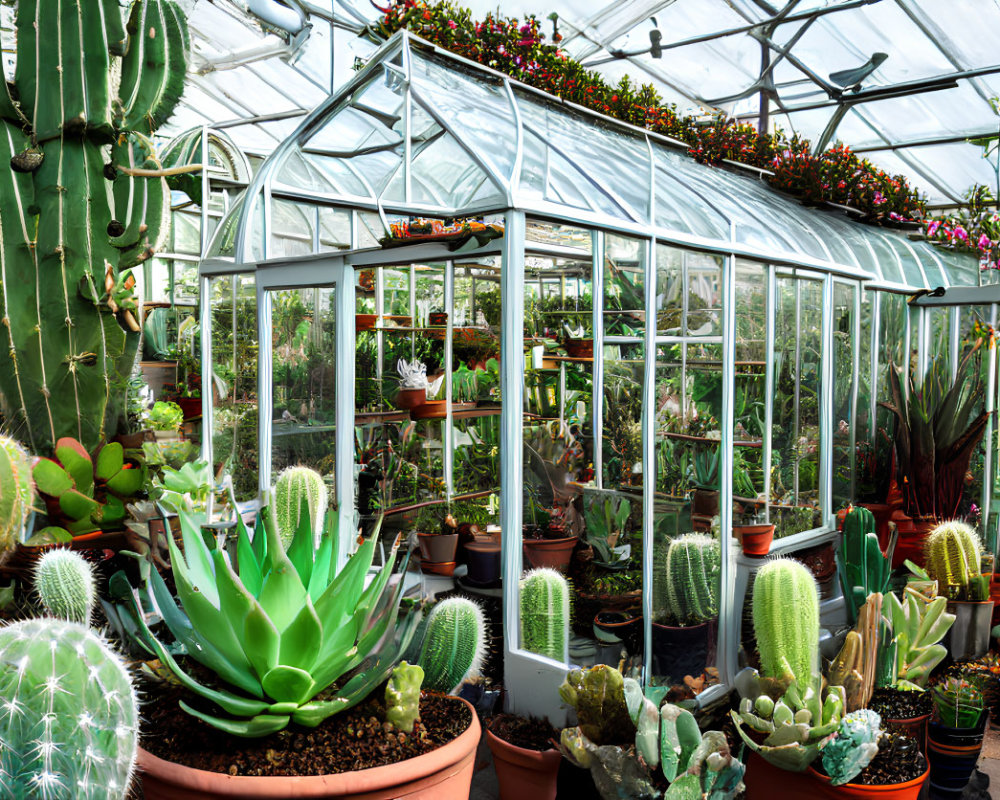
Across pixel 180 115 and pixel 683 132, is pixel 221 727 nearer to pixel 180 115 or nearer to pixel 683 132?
pixel 683 132

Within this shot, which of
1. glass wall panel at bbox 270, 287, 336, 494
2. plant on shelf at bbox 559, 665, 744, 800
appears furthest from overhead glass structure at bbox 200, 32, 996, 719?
plant on shelf at bbox 559, 665, 744, 800

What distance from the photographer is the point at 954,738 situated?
2984 millimetres

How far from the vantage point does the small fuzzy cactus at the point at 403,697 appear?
189cm

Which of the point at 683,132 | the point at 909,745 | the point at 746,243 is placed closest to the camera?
the point at 909,745

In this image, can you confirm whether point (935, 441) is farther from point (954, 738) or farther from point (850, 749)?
point (850, 749)

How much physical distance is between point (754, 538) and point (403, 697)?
2.42 m

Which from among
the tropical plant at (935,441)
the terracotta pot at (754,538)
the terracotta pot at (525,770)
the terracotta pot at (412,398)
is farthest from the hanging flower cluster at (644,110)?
the terracotta pot at (525,770)

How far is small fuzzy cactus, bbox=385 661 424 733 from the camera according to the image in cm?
189

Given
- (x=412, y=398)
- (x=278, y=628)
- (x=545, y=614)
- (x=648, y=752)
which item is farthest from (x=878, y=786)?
(x=412, y=398)

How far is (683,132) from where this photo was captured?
607cm

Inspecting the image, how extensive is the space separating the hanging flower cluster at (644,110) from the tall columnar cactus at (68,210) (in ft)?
5.13

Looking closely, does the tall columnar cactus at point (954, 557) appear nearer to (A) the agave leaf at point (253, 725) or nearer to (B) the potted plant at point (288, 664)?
(B) the potted plant at point (288, 664)

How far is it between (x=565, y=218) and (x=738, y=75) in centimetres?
541

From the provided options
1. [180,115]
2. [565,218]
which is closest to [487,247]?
[565,218]
